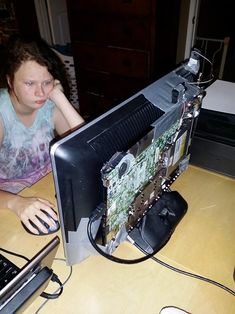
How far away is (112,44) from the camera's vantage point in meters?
2.26

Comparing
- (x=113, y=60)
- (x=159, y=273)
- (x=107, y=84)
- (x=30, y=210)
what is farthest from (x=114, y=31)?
(x=159, y=273)

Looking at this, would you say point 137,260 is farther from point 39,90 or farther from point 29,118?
point 29,118

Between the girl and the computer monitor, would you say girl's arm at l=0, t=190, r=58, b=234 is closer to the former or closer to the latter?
the girl

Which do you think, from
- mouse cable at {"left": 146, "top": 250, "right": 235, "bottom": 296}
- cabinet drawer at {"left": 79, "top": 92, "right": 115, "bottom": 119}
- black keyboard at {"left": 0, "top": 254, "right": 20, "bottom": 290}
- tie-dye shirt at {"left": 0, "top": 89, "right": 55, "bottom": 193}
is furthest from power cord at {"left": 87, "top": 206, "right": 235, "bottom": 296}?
cabinet drawer at {"left": 79, "top": 92, "right": 115, "bottom": 119}

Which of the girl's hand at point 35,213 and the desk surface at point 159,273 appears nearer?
the desk surface at point 159,273

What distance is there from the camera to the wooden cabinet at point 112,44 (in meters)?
2.03

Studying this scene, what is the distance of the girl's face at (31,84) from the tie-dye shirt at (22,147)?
11 centimetres

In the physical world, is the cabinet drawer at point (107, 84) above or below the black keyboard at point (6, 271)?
below

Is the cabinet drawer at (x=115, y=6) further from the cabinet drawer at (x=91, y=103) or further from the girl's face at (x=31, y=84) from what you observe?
the girl's face at (x=31, y=84)

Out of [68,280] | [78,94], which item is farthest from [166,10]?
[68,280]

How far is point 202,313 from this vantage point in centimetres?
68

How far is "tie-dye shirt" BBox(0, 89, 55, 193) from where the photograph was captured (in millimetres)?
1154

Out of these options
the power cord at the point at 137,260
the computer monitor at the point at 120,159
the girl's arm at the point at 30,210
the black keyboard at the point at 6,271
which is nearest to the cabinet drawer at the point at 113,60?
the computer monitor at the point at 120,159

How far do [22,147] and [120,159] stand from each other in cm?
82
